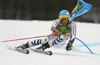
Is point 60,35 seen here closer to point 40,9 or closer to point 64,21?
point 64,21

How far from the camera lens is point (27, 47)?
4.10 meters

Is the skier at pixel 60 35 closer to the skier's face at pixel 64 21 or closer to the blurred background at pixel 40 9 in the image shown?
the skier's face at pixel 64 21

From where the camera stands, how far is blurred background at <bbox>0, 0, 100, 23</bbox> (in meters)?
13.0

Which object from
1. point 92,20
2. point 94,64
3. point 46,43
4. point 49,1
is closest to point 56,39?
point 46,43

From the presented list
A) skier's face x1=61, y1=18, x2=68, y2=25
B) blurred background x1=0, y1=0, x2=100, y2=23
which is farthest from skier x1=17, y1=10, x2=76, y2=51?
blurred background x1=0, y1=0, x2=100, y2=23

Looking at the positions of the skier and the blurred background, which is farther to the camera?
the blurred background

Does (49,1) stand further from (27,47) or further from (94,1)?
(27,47)

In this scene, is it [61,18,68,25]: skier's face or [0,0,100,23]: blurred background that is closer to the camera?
[61,18,68,25]: skier's face

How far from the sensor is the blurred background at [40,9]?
13.0m

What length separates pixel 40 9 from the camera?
1555 centimetres

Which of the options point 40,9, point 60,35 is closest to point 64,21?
point 60,35

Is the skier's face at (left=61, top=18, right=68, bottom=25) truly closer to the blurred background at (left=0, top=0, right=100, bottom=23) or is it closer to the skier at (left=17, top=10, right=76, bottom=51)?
the skier at (left=17, top=10, right=76, bottom=51)

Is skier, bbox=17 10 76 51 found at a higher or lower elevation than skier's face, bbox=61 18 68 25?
lower

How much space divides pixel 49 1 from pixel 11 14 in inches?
151
